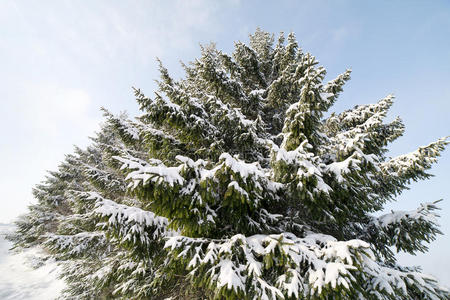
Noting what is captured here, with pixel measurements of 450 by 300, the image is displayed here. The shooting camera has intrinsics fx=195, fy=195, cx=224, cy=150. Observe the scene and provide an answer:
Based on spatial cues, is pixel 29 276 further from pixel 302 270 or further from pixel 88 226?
pixel 302 270

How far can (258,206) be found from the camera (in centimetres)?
394

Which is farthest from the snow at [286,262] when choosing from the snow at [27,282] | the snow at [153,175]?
the snow at [27,282]

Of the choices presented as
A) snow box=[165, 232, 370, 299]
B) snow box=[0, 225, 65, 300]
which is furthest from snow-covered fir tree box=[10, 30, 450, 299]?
snow box=[0, 225, 65, 300]

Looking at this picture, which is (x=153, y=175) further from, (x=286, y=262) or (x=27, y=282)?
(x=27, y=282)

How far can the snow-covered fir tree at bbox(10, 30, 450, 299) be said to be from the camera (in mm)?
2865

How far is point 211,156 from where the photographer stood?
557cm

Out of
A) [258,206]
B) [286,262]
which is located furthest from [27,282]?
[286,262]

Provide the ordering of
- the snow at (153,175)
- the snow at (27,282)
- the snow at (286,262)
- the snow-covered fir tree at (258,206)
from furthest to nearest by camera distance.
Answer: the snow at (27,282) → the snow-covered fir tree at (258,206) → the snow at (153,175) → the snow at (286,262)

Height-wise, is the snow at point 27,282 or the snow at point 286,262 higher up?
the snow at point 286,262

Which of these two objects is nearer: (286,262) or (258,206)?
(286,262)

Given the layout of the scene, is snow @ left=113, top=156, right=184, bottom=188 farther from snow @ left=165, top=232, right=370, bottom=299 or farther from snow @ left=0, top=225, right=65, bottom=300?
snow @ left=0, top=225, right=65, bottom=300

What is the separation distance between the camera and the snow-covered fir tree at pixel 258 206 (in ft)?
9.40

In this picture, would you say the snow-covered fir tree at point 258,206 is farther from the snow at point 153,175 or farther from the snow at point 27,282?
the snow at point 27,282

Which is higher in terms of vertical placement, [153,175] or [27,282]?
[153,175]
